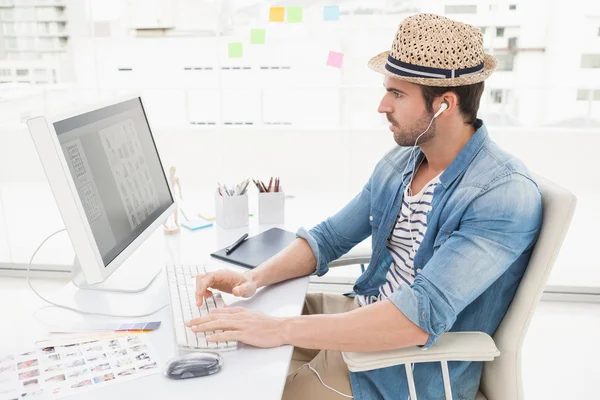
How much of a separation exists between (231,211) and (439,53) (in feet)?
2.97

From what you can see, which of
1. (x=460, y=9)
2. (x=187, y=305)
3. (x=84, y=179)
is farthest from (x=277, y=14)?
(x=187, y=305)

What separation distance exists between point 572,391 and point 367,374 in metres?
1.29

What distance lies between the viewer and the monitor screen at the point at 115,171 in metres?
1.28

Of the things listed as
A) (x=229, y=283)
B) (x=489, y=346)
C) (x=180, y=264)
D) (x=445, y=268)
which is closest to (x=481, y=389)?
(x=489, y=346)

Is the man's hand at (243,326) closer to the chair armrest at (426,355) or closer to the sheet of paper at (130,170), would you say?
the chair armrest at (426,355)

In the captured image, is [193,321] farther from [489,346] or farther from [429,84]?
[429,84]

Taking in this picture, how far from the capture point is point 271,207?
1.95 m

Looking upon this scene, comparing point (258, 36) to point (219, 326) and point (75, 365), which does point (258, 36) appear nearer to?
point (219, 326)

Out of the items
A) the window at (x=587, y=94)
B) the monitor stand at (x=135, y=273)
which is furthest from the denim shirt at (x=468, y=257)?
the window at (x=587, y=94)

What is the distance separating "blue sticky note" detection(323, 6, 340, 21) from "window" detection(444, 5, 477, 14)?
2.01 ft

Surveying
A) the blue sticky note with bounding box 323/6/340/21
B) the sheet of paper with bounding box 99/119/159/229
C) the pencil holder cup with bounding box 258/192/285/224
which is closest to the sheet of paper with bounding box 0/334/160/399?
the sheet of paper with bounding box 99/119/159/229

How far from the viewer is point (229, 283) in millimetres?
1409

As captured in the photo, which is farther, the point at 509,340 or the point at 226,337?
the point at 509,340

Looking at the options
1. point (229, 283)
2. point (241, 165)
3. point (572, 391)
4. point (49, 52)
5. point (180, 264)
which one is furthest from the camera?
point (241, 165)
